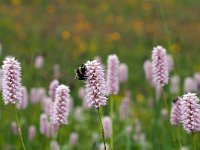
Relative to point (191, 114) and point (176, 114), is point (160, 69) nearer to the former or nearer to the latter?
point (176, 114)

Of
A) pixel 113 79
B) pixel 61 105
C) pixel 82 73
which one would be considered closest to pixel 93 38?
pixel 113 79

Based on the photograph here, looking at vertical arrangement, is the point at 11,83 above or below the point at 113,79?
below

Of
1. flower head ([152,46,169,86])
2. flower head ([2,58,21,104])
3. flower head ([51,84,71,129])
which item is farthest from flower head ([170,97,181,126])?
flower head ([2,58,21,104])

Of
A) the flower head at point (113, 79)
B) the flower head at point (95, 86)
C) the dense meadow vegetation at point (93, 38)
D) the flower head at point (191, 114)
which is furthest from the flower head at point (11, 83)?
the dense meadow vegetation at point (93, 38)

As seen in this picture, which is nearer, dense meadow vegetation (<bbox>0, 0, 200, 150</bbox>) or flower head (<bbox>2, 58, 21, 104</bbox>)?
flower head (<bbox>2, 58, 21, 104</bbox>)

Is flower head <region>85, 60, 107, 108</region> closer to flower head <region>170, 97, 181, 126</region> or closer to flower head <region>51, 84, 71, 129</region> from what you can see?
flower head <region>51, 84, 71, 129</region>
